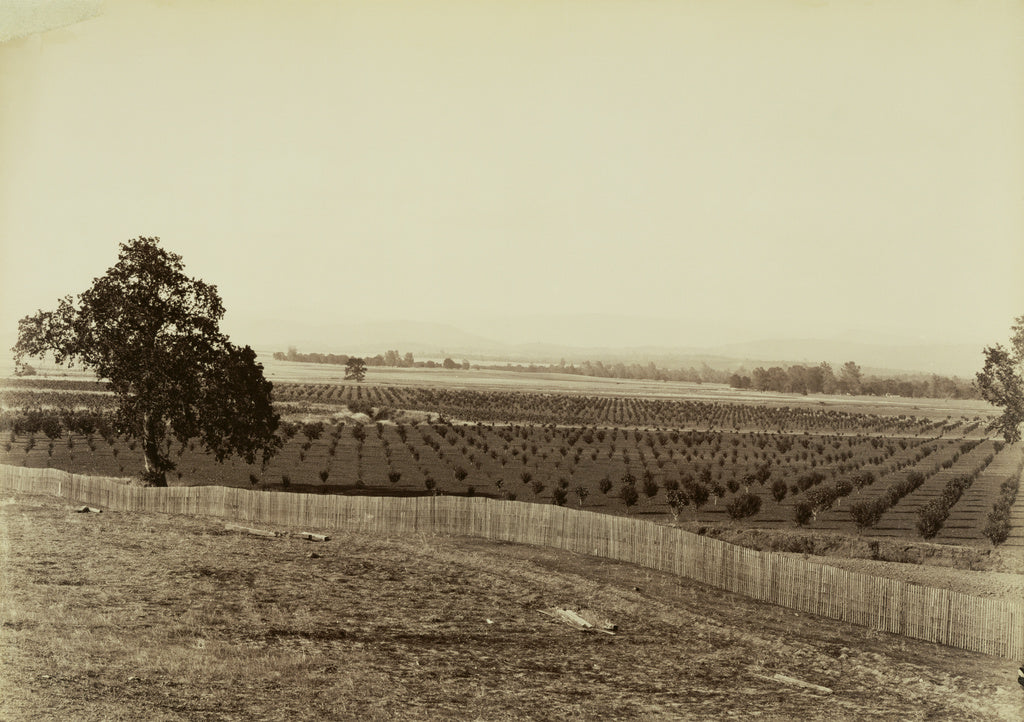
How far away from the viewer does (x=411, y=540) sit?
27.1 m

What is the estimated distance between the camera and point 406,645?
17.3m

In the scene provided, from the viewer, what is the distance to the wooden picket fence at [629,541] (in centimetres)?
1938

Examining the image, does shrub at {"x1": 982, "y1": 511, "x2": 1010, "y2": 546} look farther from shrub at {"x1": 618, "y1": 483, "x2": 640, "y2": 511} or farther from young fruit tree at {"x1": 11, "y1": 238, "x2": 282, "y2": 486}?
young fruit tree at {"x1": 11, "y1": 238, "x2": 282, "y2": 486}

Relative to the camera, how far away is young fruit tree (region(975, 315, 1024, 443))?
134 ft

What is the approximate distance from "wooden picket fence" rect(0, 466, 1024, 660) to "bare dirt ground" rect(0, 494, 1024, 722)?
0.53 m

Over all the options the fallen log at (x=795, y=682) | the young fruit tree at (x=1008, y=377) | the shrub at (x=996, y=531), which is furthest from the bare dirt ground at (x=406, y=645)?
the young fruit tree at (x=1008, y=377)

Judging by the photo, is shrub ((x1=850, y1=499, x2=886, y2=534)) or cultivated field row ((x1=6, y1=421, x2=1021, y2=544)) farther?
cultivated field row ((x1=6, y1=421, x2=1021, y2=544))

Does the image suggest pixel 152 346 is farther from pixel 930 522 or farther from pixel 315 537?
pixel 930 522

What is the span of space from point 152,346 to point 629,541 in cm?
1953

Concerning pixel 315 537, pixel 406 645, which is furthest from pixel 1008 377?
pixel 406 645

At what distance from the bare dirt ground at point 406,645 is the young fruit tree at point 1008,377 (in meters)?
24.1

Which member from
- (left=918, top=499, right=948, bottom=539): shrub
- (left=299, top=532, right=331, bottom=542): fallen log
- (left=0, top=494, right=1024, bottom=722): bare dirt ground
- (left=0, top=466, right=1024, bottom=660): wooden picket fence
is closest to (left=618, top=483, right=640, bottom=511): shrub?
(left=918, top=499, right=948, bottom=539): shrub

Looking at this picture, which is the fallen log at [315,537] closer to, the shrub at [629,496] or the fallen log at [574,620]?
the fallen log at [574,620]

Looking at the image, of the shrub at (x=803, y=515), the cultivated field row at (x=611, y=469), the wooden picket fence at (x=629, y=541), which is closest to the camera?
the wooden picket fence at (x=629, y=541)
